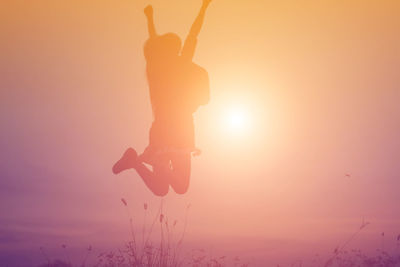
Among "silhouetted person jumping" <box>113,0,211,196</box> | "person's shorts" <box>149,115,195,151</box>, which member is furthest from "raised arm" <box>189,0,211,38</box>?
"person's shorts" <box>149,115,195,151</box>

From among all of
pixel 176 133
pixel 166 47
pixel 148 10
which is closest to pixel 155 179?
pixel 176 133

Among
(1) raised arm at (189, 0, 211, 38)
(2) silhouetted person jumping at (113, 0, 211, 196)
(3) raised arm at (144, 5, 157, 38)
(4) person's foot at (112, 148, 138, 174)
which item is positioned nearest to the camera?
(2) silhouetted person jumping at (113, 0, 211, 196)

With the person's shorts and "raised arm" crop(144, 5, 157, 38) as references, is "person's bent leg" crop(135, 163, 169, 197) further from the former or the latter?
"raised arm" crop(144, 5, 157, 38)

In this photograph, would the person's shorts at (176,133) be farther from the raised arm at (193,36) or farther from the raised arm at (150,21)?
the raised arm at (150,21)

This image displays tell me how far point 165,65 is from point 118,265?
10.4ft

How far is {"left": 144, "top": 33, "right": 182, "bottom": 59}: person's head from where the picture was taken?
6812mm

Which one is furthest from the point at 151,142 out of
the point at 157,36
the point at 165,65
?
the point at 157,36

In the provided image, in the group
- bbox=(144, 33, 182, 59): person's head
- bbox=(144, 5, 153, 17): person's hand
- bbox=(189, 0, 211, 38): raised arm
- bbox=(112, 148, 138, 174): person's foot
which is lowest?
bbox=(112, 148, 138, 174): person's foot

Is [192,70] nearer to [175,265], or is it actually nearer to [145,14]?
[145,14]

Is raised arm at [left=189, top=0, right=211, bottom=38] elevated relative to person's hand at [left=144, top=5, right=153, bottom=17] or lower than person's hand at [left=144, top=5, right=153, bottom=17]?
lower

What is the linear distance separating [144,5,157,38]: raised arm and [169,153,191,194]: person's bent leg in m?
2.13

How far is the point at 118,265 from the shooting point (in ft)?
21.2

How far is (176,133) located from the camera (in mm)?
6785

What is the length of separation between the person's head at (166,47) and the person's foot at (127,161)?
1.73 meters
